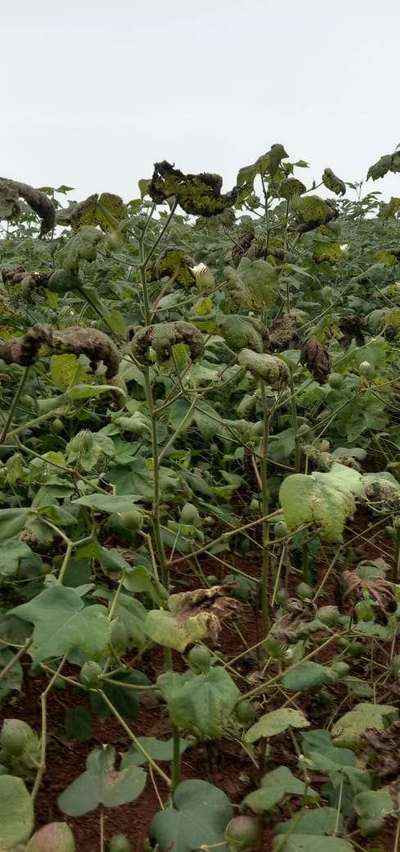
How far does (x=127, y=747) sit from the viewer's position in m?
2.01

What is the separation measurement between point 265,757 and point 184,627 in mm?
570

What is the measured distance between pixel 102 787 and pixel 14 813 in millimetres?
241

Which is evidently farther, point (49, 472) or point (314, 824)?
point (49, 472)

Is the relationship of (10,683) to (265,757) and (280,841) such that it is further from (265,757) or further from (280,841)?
(280,841)

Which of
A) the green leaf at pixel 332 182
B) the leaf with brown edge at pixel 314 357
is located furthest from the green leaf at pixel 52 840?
the green leaf at pixel 332 182

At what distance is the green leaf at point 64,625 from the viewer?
142 centimetres

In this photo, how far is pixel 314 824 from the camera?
4.92 feet

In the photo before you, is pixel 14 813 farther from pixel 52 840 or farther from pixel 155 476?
pixel 155 476

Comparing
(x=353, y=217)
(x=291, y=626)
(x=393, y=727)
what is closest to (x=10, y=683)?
(x=291, y=626)

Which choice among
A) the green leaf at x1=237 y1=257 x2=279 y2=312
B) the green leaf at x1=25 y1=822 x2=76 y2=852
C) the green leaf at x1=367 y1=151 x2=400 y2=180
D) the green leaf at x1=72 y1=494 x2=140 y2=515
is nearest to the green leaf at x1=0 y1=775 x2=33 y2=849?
the green leaf at x1=25 y1=822 x2=76 y2=852

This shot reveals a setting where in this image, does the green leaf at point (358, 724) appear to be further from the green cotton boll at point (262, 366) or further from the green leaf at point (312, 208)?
the green leaf at point (312, 208)

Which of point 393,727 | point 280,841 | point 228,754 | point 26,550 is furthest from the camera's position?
point 228,754

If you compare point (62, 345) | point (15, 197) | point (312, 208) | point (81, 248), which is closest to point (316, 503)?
point (62, 345)

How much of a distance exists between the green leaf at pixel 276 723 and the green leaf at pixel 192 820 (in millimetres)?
126
